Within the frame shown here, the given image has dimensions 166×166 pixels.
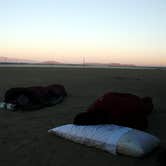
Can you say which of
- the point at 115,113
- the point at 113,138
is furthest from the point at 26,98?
the point at 113,138

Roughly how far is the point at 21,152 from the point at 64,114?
3.14 m

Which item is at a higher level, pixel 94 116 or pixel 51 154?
pixel 94 116

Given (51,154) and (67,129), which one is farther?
(67,129)

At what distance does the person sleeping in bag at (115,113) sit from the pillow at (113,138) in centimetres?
20

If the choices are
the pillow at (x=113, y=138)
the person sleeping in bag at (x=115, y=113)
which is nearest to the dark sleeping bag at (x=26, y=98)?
the person sleeping in bag at (x=115, y=113)

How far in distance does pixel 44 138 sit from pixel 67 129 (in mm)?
498

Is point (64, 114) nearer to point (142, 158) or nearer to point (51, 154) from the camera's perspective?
point (51, 154)

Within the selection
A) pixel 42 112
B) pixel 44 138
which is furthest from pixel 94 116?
pixel 42 112

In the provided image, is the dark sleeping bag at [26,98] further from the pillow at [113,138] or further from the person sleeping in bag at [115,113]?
the pillow at [113,138]

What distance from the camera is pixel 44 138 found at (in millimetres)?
5902

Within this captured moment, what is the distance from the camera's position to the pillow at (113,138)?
486 cm

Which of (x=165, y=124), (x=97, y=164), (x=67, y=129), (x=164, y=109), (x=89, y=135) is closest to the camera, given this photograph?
(x=97, y=164)

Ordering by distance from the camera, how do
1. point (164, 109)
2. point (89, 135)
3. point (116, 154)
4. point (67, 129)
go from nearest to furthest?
point (116, 154) < point (89, 135) < point (67, 129) < point (164, 109)

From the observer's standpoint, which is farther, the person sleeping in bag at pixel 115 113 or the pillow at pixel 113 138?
the person sleeping in bag at pixel 115 113
